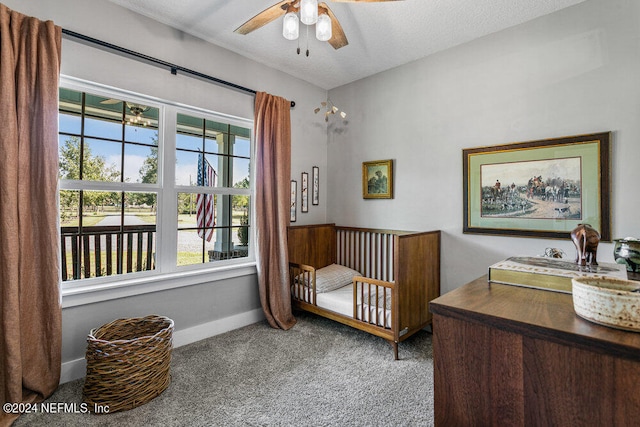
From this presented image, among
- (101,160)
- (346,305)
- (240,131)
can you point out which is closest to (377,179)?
(346,305)

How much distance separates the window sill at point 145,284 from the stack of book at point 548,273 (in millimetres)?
2408

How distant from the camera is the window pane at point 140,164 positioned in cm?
252

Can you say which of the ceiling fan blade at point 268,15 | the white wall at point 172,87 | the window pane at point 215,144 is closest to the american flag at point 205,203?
the window pane at point 215,144

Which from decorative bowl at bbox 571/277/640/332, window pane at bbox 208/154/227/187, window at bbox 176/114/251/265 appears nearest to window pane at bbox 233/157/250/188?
window at bbox 176/114/251/265

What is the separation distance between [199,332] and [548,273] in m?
2.70

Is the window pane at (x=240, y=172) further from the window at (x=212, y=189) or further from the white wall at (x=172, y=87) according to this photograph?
Result: the white wall at (x=172, y=87)

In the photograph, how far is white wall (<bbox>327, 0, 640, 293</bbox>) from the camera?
216 cm

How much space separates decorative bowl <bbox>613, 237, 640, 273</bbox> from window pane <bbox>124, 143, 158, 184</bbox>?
310cm

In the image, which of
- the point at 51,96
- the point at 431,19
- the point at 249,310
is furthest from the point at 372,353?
the point at 51,96

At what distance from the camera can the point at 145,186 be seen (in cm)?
258

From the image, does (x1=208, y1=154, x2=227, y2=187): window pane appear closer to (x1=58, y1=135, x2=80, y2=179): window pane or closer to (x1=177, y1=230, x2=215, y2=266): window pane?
(x1=177, y1=230, x2=215, y2=266): window pane

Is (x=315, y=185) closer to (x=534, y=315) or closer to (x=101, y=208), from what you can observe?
(x=101, y=208)

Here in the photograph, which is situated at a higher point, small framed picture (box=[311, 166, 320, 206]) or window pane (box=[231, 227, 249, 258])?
small framed picture (box=[311, 166, 320, 206])

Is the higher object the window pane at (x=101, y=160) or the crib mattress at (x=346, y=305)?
the window pane at (x=101, y=160)
